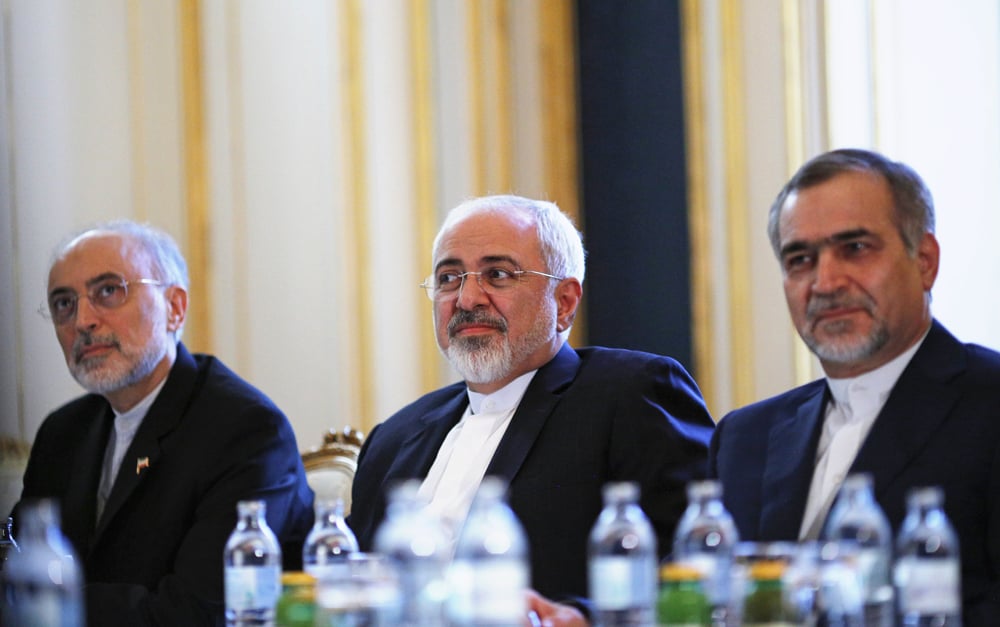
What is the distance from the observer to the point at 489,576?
161cm

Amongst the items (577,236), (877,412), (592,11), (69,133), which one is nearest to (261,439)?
(577,236)

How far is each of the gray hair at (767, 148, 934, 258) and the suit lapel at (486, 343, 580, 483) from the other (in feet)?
2.57

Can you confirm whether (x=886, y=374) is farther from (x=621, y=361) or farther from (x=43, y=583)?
(x=43, y=583)

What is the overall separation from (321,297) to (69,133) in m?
0.98

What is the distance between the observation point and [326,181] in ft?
15.8

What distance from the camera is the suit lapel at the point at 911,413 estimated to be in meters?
2.33

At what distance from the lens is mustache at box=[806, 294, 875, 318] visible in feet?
8.08

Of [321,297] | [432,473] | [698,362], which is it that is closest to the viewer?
[432,473]

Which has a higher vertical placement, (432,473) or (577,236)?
(577,236)

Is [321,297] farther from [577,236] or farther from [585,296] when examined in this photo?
[577,236]

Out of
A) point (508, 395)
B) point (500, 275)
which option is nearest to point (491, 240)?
point (500, 275)

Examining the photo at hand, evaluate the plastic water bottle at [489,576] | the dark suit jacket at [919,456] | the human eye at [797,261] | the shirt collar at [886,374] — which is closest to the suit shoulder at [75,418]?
the dark suit jacket at [919,456]

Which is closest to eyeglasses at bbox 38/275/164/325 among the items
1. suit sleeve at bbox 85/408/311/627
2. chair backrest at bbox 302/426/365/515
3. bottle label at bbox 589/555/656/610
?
suit sleeve at bbox 85/408/311/627

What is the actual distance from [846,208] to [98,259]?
76.6 inches
